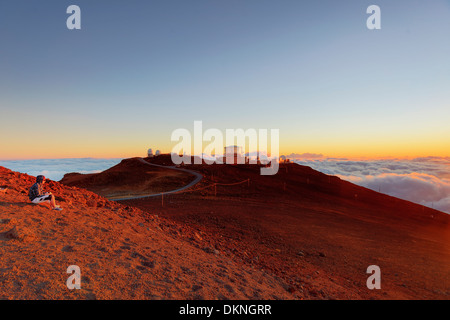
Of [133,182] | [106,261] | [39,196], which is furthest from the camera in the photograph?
[133,182]

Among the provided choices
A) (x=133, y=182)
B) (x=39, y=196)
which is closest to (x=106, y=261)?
(x=39, y=196)

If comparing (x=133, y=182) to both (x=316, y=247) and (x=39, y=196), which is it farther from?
(x=316, y=247)

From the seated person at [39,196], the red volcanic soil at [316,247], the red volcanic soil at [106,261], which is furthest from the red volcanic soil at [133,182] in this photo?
the red volcanic soil at [106,261]

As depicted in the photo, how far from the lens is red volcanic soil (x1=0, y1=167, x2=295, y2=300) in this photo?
4621mm

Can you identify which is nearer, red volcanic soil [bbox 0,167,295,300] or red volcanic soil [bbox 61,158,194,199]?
red volcanic soil [bbox 0,167,295,300]

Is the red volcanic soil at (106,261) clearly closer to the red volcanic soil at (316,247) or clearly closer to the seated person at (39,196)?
the seated person at (39,196)

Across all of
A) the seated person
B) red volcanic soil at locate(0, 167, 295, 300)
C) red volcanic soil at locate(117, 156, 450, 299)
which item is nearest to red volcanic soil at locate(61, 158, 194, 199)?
red volcanic soil at locate(117, 156, 450, 299)

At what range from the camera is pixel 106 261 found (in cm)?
565

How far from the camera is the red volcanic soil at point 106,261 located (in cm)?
462

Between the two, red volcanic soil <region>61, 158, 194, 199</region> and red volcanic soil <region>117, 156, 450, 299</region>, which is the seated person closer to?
red volcanic soil <region>117, 156, 450, 299</region>

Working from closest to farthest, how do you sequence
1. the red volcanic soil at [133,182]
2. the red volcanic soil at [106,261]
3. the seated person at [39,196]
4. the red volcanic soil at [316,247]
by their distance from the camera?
the red volcanic soil at [106,261] → the seated person at [39,196] → the red volcanic soil at [316,247] → the red volcanic soil at [133,182]

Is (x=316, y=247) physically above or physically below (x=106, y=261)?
below
